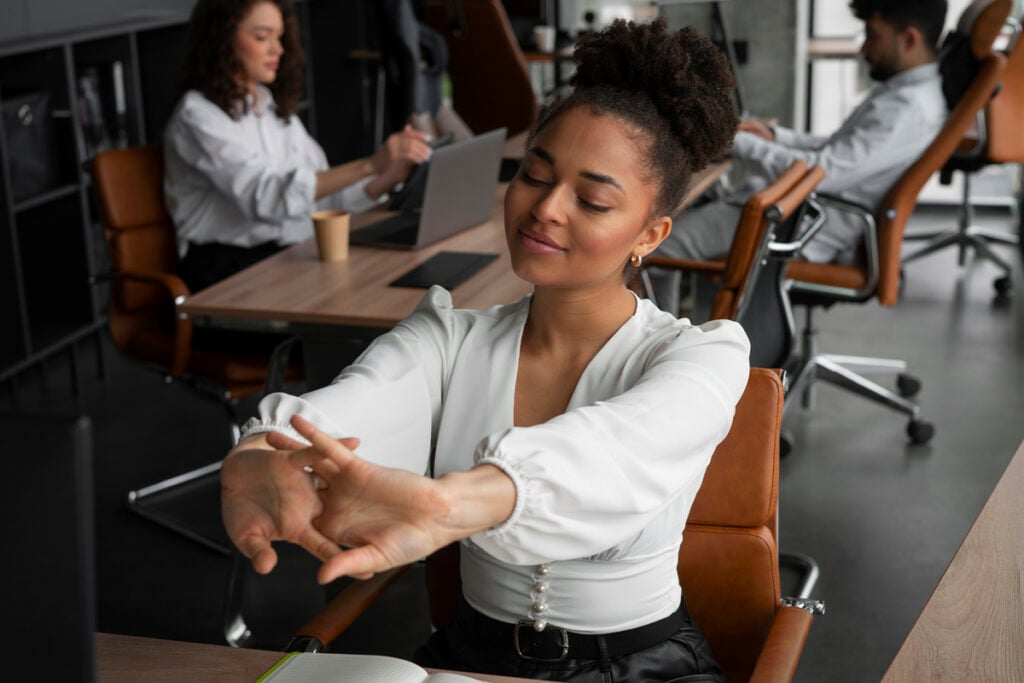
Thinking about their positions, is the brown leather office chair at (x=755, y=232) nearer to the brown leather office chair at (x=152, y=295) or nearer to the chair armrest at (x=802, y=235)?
the chair armrest at (x=802, y=235)

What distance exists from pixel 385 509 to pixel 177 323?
1984 mm

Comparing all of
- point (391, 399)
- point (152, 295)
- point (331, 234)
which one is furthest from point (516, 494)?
point (152, 295)

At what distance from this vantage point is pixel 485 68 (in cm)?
558

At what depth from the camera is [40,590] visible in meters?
0.77

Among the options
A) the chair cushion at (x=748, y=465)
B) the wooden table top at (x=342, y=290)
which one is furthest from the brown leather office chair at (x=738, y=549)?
the wooden table top at (x=342, y=290)

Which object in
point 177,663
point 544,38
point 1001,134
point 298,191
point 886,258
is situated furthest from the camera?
point 544,38

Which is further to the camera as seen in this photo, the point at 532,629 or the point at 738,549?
the point at 738,549

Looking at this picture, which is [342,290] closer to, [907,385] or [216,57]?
[216,57]

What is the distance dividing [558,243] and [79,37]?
310 centimetres

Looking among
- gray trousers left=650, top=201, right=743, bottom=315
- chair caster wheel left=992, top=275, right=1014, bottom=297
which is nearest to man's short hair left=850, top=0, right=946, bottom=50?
gray trousers left=650, top=201, right=743, bottom=315

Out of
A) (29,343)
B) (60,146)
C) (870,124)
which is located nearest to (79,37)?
(60,146)

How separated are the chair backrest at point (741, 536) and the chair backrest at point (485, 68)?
3965mm

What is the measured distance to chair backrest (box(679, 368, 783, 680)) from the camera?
158 centimetres

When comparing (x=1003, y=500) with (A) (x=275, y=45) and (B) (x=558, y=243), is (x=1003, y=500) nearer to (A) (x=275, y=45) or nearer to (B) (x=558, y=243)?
(B) (x=558, y=243)
